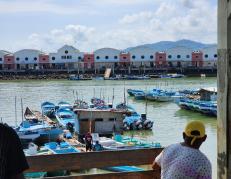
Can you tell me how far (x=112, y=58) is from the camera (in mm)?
135500

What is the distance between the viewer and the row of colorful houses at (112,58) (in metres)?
136

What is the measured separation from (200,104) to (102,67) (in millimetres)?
90275

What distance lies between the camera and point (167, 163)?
4469 mm

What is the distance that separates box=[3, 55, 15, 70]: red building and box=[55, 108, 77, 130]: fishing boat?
311ft

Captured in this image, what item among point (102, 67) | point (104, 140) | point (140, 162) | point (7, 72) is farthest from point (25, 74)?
point (140, 162)

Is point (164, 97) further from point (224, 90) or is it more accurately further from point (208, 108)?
point (224, 90)

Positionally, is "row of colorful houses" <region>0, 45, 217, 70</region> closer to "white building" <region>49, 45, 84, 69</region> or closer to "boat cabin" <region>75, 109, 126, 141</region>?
"white building" <region>49, 45, 84, 69</region>

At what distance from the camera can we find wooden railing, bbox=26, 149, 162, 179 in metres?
5.38

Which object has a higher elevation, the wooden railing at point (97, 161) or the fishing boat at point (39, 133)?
the wooden railing at point (97, 161)

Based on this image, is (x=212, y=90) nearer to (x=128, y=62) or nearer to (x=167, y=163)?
(x=167, y=163)

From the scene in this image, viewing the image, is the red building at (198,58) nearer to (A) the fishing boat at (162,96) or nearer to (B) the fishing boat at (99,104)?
(A) the fishing boat at (162,96)

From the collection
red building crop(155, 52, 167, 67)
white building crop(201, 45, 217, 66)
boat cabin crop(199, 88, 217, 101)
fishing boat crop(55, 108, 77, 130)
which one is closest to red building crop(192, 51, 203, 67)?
white building crop(201, 45, 217, 66)

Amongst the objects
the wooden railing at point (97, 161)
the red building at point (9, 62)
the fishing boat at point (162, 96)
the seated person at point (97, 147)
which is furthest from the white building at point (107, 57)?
the wooden railing at point (97, 161)

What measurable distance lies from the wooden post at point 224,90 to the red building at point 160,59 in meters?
131
